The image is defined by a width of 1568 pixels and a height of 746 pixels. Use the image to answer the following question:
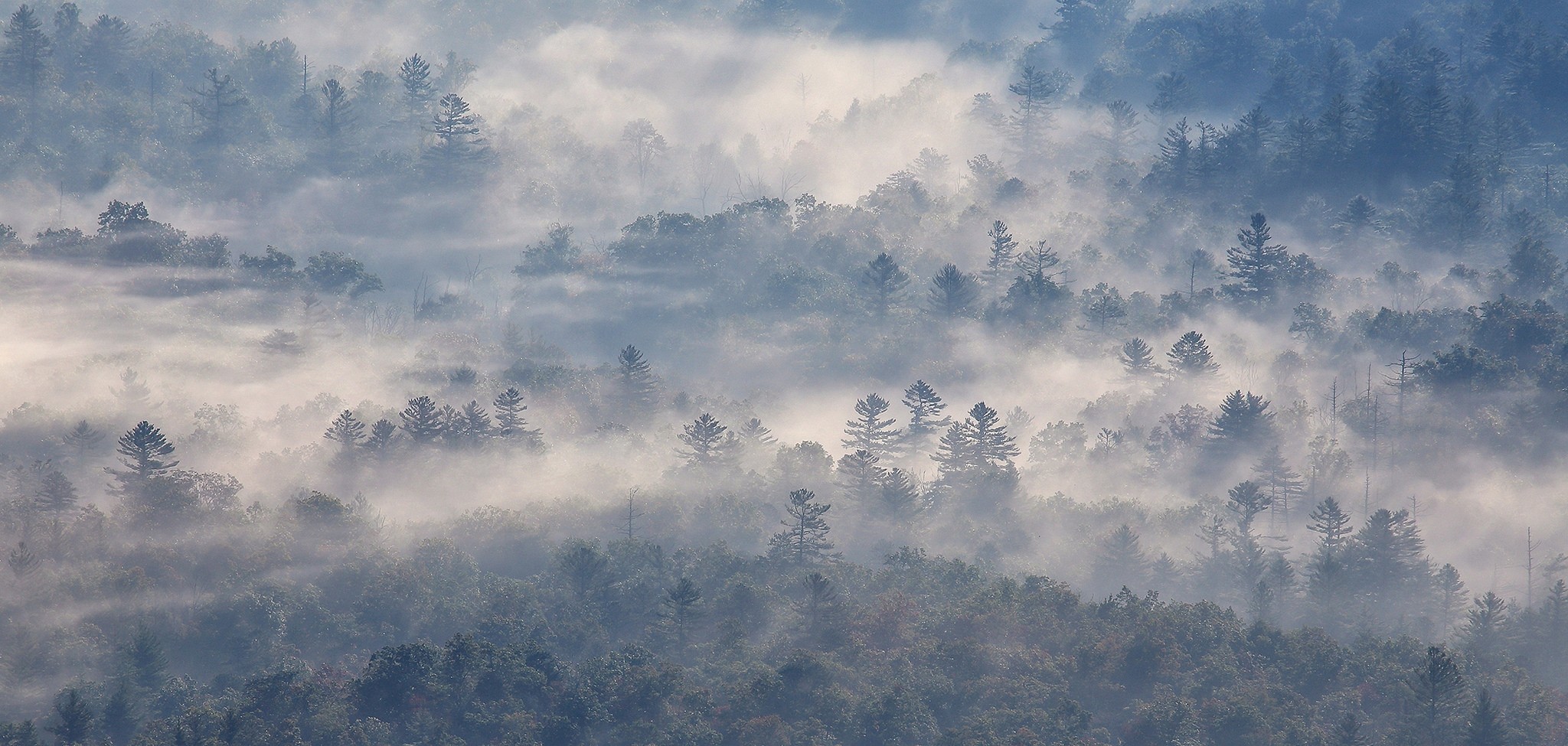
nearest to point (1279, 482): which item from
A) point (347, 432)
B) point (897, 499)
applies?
point (897, 499)

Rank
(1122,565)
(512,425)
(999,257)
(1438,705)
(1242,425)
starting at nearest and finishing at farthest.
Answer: (1438,705) < (1122,565) < (512,425) < (1242,425) < (999,257)

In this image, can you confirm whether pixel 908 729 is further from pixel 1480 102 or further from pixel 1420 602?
pixel 1480 102

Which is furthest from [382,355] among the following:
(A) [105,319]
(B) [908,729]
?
(B) [908,729]

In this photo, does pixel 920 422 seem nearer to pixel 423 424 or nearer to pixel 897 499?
pixel 897 499

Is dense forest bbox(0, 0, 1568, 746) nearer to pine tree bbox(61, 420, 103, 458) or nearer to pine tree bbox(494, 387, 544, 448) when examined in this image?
pine tree bbox(494, 387, 544, 448)

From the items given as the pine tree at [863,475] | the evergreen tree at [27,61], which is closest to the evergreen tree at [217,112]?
the evergreen tree at [27,61]

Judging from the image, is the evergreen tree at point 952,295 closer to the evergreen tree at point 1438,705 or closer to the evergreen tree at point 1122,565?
the evergreen tree at point 1122,565

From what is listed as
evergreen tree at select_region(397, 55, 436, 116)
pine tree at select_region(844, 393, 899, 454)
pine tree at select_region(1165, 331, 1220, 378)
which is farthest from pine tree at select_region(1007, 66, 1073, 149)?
pine tree at select_region(844, 393, 899, 454)
